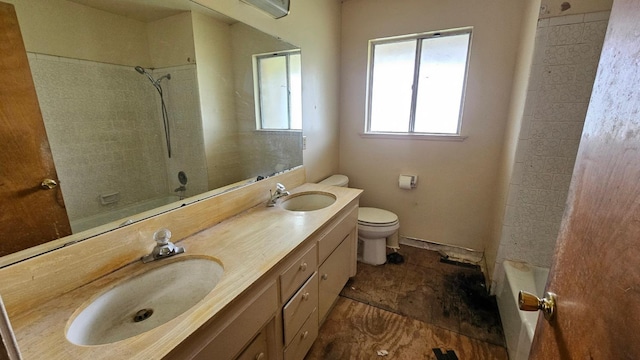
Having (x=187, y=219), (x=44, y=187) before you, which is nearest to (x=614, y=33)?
(x=187, y=219)

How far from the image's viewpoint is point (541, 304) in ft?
2.21

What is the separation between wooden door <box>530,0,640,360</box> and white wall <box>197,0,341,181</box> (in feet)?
5.29

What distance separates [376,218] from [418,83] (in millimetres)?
1331

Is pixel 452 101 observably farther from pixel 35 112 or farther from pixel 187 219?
pixel 35 112

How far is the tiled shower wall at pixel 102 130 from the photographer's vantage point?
0.92 meters

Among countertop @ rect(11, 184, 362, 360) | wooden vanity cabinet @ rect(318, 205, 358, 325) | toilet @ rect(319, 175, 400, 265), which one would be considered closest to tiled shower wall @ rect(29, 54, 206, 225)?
countertop @ rect(11, 184, 362, 360)

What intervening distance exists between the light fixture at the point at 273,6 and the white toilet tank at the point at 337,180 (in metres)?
1.40

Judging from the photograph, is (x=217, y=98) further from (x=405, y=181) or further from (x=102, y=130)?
(x=405, y=181)

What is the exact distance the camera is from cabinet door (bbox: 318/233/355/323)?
5.17ft

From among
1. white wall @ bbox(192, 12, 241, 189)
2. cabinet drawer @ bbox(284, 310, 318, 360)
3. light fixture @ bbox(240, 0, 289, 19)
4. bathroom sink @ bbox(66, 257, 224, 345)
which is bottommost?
cabinet drawer @ bbox(284, 310, 318, 360)

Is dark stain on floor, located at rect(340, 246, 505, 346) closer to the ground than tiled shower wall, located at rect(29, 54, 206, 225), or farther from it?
closer to the ground

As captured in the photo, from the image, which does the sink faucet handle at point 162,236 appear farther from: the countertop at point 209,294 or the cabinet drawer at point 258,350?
the cabinet drawer at point 258,350

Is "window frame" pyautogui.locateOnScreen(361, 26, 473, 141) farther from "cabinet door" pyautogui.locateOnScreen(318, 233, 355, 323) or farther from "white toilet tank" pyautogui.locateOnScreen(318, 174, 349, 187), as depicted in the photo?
"cabinet door" pyautogui.locateOnScreen(318, 233, 355, 323)

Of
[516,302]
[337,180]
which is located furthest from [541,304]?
[337,180]
